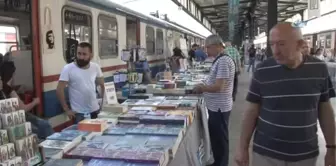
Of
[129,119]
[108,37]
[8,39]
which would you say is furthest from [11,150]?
[108,37]

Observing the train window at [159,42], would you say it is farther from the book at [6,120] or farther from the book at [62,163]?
the book at [6,120]

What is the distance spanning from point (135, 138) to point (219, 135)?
5.26 ft

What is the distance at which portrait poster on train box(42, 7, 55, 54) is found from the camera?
4.01 metres

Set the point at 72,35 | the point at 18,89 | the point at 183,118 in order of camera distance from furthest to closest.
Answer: the point at 72,35 → the point at 18,89 → the point at 183,118

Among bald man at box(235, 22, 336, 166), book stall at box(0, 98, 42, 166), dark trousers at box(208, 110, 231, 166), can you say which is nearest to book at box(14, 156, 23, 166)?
book stall at box(0, 98, 42, 166)

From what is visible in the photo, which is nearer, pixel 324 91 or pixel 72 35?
pixel 324 91

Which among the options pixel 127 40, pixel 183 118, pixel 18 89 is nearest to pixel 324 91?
pixel 183 118

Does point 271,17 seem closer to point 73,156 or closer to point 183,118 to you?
point 183,118

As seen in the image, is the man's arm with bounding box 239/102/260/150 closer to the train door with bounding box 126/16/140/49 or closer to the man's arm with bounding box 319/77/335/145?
the man's arm with bounding box 319/77/335/145

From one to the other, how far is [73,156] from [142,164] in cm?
39

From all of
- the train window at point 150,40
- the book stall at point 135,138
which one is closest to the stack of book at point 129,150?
the book stall at point 135,138

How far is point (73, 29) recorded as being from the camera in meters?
4.75

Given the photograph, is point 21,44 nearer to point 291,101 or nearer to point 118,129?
point 118,129

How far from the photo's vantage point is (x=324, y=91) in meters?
2.20
